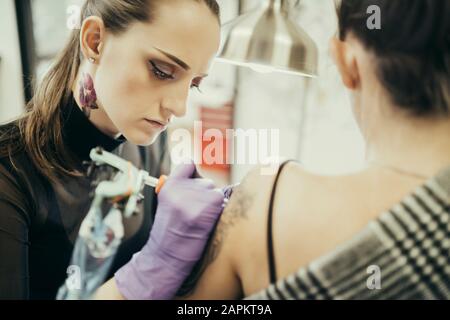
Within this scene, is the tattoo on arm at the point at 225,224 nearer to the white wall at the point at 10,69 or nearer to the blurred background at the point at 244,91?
the blurred background at the point at 244,91

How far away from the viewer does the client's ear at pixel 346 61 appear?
0.87 metres

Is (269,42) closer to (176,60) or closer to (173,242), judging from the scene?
(176,60)

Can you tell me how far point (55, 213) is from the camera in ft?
3.55

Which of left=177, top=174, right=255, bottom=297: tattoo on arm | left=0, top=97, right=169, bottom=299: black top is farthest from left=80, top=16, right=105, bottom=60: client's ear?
left=177, top=174, right=255, bottom=297: tattoo on arm

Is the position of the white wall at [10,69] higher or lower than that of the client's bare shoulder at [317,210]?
higher

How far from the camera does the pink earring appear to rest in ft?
3.53

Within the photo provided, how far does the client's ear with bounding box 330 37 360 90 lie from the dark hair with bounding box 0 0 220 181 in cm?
61

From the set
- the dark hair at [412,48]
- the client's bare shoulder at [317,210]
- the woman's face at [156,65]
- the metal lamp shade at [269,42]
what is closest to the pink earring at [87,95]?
the woman's face at [156,65]

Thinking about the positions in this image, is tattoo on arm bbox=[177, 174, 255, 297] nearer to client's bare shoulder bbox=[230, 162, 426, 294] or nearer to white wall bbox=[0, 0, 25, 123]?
client's bare shoulder bbox=[230, 162, 426, 294]

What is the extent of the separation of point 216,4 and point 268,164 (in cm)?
44

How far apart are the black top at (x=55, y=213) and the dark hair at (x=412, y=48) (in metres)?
0.66

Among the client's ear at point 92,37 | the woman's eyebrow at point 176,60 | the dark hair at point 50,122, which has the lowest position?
the dark hair at point 50,122

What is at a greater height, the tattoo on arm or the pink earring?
the pink earring

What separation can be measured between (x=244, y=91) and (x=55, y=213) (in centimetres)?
66
